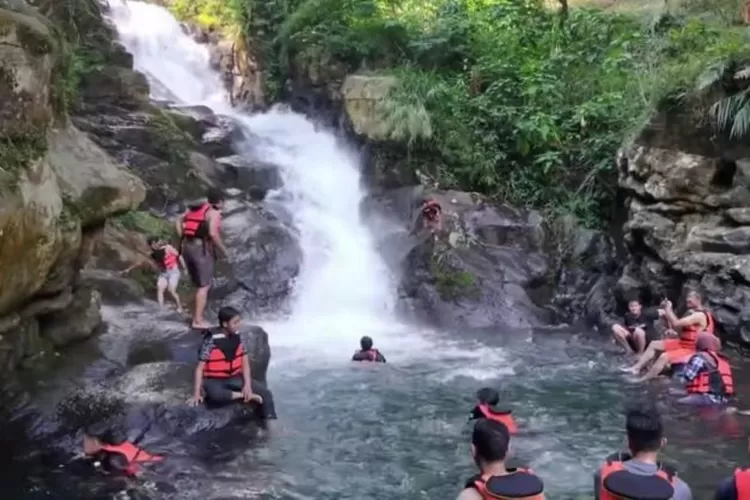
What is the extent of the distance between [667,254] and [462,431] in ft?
23.0

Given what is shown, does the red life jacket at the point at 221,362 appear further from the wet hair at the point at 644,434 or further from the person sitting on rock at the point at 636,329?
the person sitting on rock at the point at 636,329

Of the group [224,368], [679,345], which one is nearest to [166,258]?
[224,368]

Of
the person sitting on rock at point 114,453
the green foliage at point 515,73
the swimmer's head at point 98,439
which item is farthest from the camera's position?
the green foliage at point 515,73

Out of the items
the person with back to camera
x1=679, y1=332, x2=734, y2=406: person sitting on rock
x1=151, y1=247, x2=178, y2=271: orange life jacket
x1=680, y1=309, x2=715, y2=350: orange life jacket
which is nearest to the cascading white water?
x1=151, y1=247, x2=178, y2=271: orange life jacket

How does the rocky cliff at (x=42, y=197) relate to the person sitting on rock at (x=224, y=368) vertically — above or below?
above

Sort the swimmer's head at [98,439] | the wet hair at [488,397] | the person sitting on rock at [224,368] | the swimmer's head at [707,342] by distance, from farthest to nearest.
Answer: the swimmer's head at [707,342], the person sitting on rock at [224,368], the wet hair at [488,397], the swimmer's head at [98,439]

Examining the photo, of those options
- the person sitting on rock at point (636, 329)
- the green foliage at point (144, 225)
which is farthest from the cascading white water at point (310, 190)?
the person sitting on rock at point (636, 329)

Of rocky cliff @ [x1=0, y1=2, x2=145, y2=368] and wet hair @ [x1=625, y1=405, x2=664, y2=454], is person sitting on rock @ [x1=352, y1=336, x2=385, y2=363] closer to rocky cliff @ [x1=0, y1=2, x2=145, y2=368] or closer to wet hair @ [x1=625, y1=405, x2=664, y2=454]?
rocky cliff @ [x1=0, y1=2, x2=145, y2=368]

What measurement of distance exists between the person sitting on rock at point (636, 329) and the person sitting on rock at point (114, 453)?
773 cm

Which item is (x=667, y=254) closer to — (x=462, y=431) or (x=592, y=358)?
(x=592, y=358)

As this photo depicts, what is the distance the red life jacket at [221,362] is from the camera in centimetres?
896

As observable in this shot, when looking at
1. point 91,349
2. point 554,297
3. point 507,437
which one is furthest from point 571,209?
point 507,437

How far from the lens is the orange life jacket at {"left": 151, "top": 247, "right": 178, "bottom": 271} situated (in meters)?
13.3

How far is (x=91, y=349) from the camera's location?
10039mm
